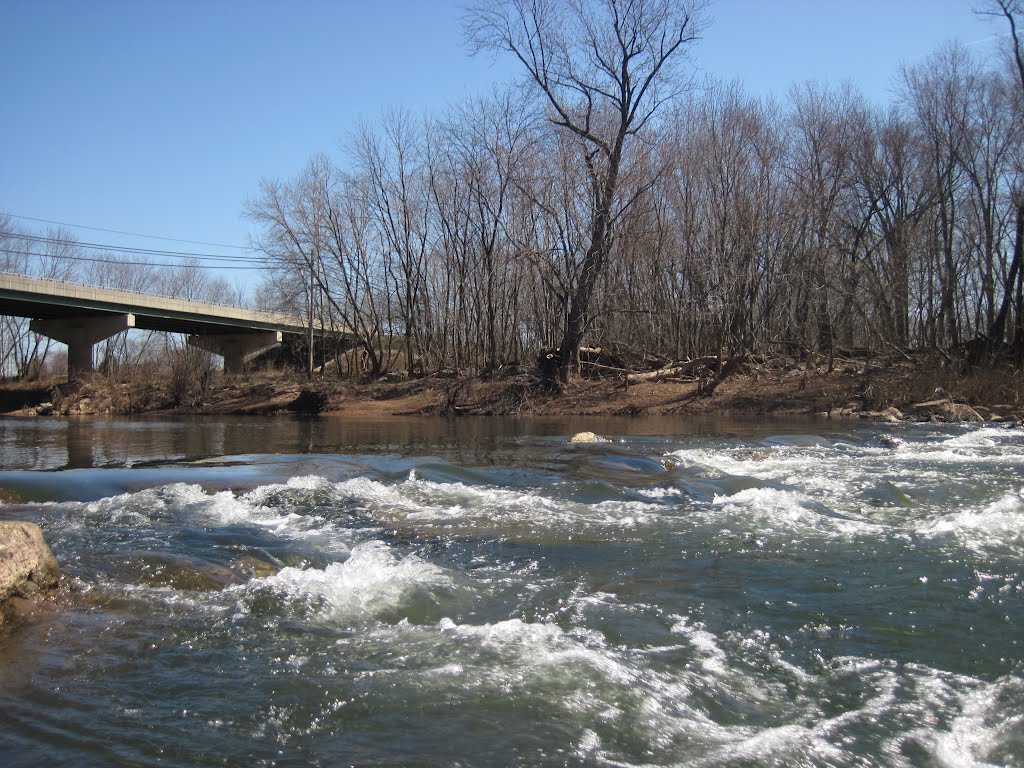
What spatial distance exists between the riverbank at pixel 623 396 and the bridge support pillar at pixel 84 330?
593 centimetres

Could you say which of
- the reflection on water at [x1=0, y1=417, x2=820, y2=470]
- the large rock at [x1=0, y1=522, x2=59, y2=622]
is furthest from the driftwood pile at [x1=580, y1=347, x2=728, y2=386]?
the large rock at [x1=0, y1=522, x2=59, y2=622]

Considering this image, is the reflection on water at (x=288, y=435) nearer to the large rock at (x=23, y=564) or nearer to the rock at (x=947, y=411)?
the rock at (x=947, y=411)

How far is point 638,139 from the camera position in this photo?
89.4 feet

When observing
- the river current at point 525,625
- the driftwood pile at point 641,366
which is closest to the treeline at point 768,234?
the driftwood pile at point 641,366

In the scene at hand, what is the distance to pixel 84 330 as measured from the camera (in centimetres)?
4362

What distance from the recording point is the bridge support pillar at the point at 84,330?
43094 mm

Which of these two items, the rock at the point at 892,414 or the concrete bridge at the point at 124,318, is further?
the concrete bridge at the point at 124,318

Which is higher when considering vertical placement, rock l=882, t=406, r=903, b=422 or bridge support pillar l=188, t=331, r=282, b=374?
bridge support pillar l=188, t=331, r=282, b=374

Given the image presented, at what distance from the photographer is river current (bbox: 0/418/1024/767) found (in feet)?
11.4

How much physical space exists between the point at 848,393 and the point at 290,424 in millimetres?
18914

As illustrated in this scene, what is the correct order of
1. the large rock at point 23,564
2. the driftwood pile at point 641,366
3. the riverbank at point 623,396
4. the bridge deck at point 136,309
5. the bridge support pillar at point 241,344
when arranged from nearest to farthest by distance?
the large rock at point 23,564, the riverbank at point 623,396, the driftwood pile at point 641,366, the bridge deck at point 136,309, the bridge support pillar at point 241,344

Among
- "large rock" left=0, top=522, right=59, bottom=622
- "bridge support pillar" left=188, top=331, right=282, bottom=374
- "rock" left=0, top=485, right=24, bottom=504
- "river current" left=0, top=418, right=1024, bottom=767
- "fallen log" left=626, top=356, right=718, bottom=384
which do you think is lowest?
"river current" left=0, top=418, right=1024, bottom=767

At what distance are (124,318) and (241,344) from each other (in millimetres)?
11581

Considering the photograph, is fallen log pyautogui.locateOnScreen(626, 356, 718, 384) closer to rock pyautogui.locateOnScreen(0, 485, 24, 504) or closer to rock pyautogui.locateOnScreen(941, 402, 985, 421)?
rock pyautogui.locateOnScreen(941, 402, 985, 421)
